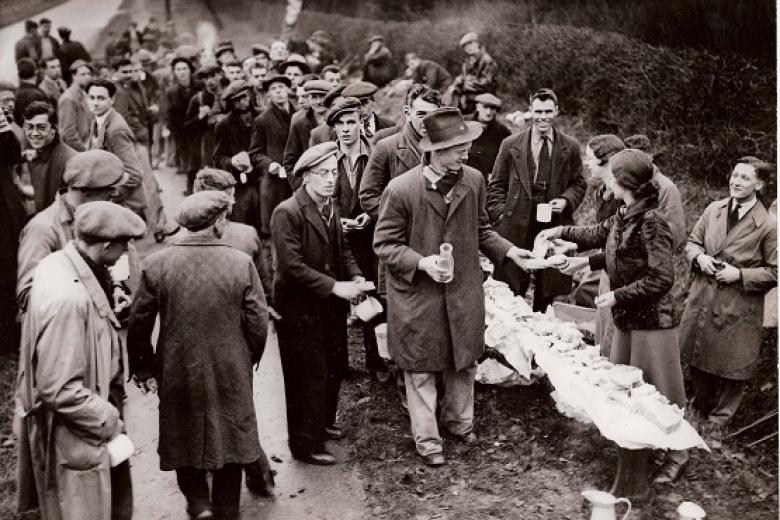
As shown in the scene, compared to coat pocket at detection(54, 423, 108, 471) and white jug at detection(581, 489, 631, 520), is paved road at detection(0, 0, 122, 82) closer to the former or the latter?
coat pocket at detection(54, 423, 108, 471)

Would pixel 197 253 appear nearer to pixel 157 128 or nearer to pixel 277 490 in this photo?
pixel 277 490

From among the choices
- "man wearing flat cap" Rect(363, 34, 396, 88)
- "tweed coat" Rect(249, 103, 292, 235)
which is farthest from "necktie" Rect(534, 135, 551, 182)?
"man wearing flat cap" Rect(363, 34, 396, 88)

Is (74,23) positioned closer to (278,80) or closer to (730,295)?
(278,80)

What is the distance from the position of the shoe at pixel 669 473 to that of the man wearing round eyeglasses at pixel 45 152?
4.91m

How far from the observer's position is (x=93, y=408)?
3.73m

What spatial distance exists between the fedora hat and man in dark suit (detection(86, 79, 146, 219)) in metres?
3.48

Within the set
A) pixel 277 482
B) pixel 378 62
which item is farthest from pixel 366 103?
pixel 378 62

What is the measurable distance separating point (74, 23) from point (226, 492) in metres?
18.1

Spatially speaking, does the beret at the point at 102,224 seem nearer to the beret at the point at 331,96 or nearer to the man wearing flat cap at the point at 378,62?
the beret at the point at 331,96

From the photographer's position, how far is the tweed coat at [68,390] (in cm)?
367

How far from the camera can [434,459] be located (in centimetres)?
541

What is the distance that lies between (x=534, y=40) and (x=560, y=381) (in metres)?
9.34

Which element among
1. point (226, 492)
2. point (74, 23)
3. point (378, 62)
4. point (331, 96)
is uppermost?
point (74, 23)

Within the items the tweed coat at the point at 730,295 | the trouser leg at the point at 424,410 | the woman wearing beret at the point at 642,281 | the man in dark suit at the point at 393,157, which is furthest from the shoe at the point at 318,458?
the tweed coat at the point at 730,295
